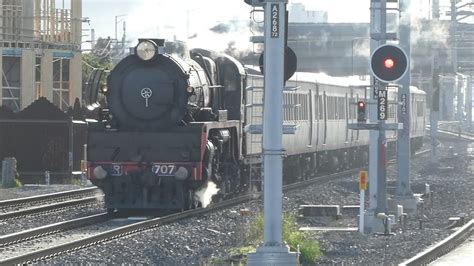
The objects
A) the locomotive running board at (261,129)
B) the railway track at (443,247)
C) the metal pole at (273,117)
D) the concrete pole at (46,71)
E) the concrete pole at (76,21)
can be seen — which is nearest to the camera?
the metal pole at (273,117)

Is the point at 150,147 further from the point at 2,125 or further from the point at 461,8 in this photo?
the point at 461,8

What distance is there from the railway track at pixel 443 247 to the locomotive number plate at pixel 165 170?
17.0ft

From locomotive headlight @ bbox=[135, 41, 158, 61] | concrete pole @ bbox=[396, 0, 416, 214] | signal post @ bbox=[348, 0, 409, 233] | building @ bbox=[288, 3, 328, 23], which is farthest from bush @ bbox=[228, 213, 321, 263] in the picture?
building @ bbox=[288, 3, 328, 23]

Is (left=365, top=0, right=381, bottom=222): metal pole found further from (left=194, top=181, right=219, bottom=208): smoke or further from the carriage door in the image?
the carriage door

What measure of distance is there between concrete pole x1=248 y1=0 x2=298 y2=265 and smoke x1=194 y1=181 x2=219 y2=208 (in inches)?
423

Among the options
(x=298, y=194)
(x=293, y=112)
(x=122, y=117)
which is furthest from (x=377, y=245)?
(x=293, y=112)

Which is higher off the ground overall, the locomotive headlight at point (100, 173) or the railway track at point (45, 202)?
the locomotive headlight at point (100, 173)

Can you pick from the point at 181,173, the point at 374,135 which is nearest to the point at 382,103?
the point at 374,135

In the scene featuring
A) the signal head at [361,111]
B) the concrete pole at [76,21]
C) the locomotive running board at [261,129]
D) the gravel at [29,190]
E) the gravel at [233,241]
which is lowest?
the gravel at [29,190]

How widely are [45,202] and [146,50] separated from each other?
4.66 m

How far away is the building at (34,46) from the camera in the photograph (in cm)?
4401

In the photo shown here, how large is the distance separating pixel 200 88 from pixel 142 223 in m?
3.98

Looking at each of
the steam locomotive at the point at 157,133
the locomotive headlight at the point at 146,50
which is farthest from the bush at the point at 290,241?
the locomotive headlight at the point at 146,50

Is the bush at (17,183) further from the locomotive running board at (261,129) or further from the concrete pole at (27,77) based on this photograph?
the locomotive running board at (261,129)
